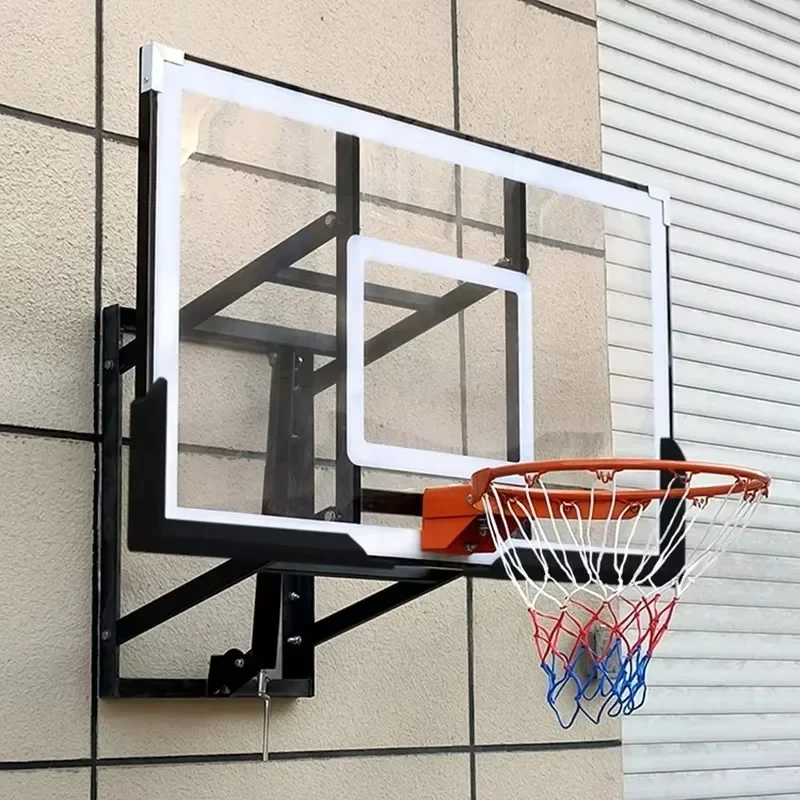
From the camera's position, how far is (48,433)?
278 centimetres

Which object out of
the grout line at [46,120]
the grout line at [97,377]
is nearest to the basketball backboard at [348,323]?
the grout line at [97,377]

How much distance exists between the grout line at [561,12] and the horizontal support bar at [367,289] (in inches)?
52.9

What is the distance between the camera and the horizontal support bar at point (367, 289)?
2533 millimetres

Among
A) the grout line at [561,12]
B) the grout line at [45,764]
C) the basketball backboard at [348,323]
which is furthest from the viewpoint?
the grout line at [561,12]

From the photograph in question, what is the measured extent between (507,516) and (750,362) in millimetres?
1922

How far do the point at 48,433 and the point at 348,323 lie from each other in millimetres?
640

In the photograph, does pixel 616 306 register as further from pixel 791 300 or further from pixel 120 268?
pixel 791 300

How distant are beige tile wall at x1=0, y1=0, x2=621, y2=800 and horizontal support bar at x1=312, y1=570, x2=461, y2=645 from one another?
18 centimetres

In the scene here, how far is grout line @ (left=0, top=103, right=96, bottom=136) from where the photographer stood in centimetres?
283

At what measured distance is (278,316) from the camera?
2.52 metres

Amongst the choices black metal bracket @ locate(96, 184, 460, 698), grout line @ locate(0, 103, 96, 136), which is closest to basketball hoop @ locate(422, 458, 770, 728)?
black metal bracket @ locate(96, 184, 460, 698)

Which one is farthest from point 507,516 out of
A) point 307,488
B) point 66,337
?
point 66,337

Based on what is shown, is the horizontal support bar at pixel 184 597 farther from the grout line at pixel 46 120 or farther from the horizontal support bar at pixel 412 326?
the grout line at pixel 46 120

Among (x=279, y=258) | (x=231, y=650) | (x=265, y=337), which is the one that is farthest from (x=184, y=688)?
(x=279, y=258)
